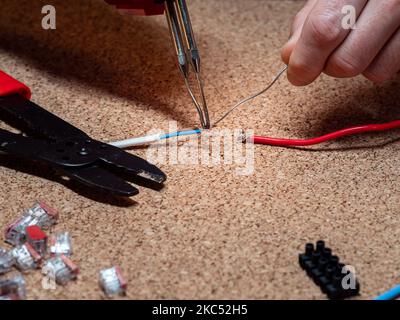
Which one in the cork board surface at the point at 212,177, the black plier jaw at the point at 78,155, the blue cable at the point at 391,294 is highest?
the black plier jaw at the point at 78,155

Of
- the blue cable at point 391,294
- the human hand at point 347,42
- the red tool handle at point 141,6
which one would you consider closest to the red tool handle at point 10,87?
the red tool handle at point 141,6

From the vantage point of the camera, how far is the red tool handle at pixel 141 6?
851mm

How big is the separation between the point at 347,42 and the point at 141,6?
0.28m

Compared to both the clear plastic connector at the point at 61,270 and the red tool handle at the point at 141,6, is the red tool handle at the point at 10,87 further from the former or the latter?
the clear plastic connector at the point at 61,270

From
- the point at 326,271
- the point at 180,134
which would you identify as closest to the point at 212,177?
the point at 180,134

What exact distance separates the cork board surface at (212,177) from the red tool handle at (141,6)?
13 cm

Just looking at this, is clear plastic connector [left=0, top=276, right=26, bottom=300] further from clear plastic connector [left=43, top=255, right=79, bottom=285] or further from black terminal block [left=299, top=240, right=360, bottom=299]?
black terminal block [left=299, top=240, right=360, bottom=299]

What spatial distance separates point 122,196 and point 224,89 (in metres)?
0.31

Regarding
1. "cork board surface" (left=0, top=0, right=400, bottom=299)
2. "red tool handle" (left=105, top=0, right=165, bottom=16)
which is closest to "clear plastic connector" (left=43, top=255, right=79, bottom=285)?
"cork board surface" (left=0, top=0, right=400, bottom=299)

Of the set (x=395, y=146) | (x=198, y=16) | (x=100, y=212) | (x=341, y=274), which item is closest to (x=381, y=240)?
(x=341, y=274)

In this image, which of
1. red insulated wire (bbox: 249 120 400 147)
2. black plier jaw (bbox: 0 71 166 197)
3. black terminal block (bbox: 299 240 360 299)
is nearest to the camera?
black terminal block (bbox: 299 240 360 299)

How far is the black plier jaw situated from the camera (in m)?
0.73

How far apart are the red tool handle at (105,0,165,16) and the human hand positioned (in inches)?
7.5
